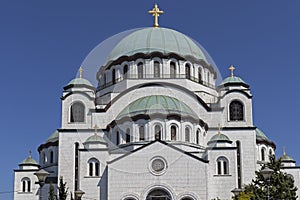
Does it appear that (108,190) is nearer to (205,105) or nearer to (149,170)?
(149,170)

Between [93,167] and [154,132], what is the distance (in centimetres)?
617

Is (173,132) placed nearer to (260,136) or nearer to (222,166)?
(222,166)

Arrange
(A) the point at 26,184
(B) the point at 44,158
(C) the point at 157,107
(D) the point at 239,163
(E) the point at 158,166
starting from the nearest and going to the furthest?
1. (E) the point at 158,166
2. (C) the point at 157,107
3. (D) the point at 239,163
4. (A) the point at 26,184
5. (B) the point at 44,158

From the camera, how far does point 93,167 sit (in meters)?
53.8

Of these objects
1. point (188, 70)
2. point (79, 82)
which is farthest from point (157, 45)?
point (79, 82)

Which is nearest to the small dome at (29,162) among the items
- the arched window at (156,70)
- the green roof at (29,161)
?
the green roof at (29,161)

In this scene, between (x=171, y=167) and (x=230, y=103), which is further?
(x=230, y=103)

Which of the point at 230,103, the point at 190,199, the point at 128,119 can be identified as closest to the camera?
the point at 190,199

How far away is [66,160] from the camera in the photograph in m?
57.6

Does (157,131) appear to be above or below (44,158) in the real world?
above

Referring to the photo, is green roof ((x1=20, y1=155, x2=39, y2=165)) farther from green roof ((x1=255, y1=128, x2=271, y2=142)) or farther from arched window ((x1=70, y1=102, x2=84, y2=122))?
green roof ((x1=255, y1=128, x2=271, y2=142))

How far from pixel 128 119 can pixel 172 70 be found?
29.7ft

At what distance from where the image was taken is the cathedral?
171 feet

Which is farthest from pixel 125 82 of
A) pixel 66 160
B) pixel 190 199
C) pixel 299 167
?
pixel 299 167
